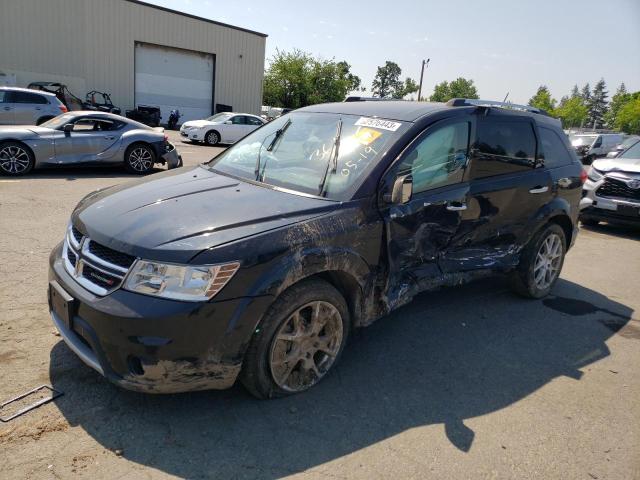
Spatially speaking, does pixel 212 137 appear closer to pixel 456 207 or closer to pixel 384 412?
pixel 456 207

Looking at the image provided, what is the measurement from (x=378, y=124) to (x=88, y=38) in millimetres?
28754

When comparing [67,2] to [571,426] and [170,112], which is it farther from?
[571,426]

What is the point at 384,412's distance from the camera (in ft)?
10.1

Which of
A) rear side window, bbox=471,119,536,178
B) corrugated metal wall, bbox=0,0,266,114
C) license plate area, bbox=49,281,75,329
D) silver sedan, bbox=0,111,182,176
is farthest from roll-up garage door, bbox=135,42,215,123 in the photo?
license plate area, bbox=49,281,75,329

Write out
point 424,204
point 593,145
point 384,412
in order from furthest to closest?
point 593,145, point 424,204, point 384,412

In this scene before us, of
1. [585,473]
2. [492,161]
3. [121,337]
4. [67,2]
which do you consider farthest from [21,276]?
[67,2]

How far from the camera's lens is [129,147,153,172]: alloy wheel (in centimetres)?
1095

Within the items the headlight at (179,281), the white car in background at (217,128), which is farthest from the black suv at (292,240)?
the white car in background at (217,128)

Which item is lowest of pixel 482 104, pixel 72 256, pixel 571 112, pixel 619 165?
pixel 72 256

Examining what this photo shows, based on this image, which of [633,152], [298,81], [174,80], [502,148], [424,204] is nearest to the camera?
[424,204]

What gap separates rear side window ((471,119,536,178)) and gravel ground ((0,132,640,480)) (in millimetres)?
1381

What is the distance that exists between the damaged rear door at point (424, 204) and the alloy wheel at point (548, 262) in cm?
156

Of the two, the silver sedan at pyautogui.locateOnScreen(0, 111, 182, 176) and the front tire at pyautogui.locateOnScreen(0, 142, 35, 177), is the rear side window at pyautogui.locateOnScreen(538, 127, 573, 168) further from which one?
the front tire at pyautogui.locateOnScreen(0, 142, 35, 177)

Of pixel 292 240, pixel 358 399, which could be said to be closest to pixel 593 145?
pixel 358 399
